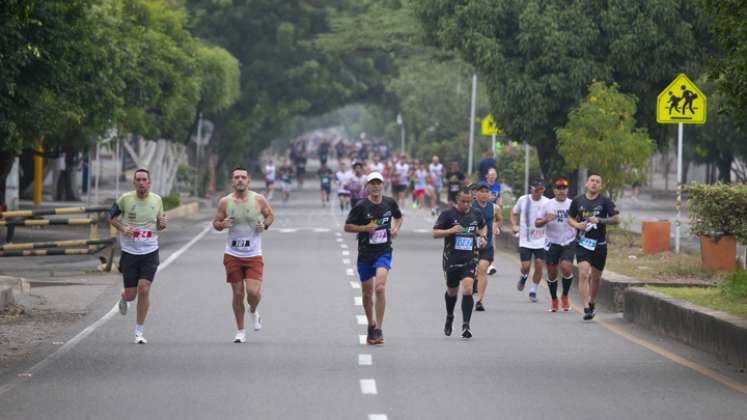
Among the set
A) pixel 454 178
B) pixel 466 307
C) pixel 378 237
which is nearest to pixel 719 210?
pixel 466 307

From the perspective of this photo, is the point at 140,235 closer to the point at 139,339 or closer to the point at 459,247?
the point at 139,339

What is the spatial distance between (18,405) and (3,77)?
38.4 ft

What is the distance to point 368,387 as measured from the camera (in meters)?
12.6

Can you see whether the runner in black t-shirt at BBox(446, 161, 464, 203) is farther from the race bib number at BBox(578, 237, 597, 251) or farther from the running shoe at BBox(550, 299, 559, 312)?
the race bib number at BBox(578, 237, 597, 251)

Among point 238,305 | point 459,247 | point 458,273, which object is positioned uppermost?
point 459,247

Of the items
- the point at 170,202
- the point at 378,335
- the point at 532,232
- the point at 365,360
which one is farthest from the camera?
the point at 170,202

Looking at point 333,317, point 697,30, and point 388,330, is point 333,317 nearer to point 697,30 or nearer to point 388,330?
point 388,330

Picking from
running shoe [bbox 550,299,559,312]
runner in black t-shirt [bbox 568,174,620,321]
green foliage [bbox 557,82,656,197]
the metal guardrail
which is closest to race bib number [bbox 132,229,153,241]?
runner in black t-shirt [bbox 568,174,620,321]

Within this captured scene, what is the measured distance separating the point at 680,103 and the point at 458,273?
10613 mm

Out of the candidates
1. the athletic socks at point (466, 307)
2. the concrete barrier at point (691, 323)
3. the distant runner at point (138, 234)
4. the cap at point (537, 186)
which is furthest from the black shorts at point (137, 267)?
the cap at point (537, 186)

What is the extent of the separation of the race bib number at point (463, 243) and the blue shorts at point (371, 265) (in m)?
1.09

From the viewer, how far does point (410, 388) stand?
41.2 feet

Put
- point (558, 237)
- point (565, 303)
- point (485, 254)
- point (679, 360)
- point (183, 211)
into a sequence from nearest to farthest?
1. point (679, 360)
2. point (558, 237)
3. point (565, 303)
4. point (485, 254)
5. point (183, 211)

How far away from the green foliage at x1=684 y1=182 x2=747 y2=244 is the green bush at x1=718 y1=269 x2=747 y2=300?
0.64 meters
